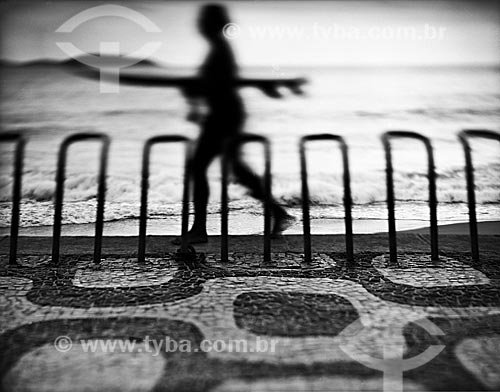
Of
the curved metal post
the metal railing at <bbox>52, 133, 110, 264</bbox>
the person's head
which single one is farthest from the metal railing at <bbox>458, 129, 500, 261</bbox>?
the metal railing at <bbox>52, 133, 110, 264</bbox>

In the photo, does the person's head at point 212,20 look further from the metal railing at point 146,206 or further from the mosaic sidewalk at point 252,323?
the mosaic sidewalk at point 252,323

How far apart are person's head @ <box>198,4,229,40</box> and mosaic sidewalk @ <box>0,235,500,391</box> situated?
1.40 metres

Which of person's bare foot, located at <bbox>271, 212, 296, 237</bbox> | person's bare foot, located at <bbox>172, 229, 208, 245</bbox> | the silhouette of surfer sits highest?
the silhouette of surfer

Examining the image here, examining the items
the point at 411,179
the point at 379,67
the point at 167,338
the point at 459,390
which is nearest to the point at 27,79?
the point at 379,67

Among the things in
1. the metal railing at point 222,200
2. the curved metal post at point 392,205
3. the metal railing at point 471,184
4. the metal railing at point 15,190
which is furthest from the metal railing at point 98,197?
Result: the metal railing at point 471,184

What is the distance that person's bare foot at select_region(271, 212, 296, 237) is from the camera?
9.41ft

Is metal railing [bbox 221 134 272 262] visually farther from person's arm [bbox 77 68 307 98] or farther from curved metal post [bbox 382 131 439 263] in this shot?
person's arm [bbox 77 68 307 98]

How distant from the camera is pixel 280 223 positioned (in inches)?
113

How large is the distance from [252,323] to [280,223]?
137 centimetres

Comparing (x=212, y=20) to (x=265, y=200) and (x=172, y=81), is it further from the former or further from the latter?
(x=172, y=81)

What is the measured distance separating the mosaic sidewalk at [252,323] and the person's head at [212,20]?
1.40 meters

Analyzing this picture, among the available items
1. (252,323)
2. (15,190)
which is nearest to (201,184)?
(15,190)

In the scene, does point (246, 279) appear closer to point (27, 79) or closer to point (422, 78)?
point (422, 78)

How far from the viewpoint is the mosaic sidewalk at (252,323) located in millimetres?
1197
